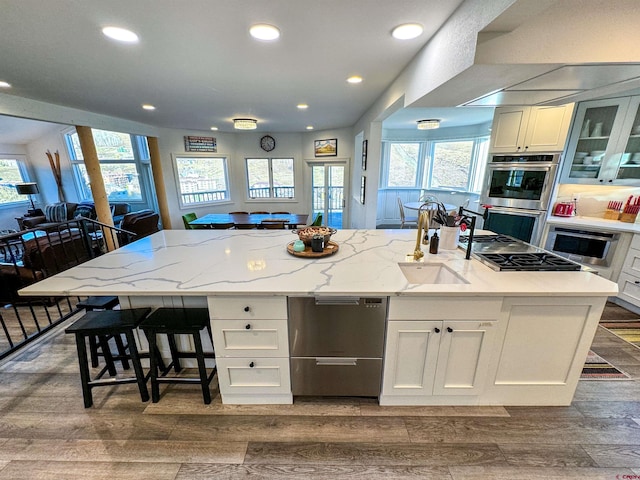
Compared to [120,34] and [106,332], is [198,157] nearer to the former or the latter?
[120,34]

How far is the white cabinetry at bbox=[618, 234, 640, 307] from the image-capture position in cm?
271

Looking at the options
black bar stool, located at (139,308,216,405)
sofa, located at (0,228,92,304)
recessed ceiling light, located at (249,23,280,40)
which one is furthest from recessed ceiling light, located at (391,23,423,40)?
sofa, located at (0,228,92,304)

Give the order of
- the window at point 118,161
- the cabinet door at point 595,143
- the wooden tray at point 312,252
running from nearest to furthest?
the wooden tray at point 312,252 < the cabinet door at point 595,143 < the window at point 118,161

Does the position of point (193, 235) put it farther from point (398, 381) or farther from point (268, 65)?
point (398, 381)

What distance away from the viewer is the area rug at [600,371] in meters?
1.98

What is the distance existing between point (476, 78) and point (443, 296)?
1299 mm

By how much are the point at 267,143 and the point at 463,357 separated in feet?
21.8

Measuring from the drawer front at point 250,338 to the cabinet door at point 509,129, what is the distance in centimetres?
376

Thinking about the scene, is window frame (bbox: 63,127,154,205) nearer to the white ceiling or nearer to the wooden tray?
the white ceiling

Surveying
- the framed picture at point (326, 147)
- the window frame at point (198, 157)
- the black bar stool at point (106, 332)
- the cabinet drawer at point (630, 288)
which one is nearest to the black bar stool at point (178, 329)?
the black bar stool at point (106, 332)

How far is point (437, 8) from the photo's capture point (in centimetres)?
140

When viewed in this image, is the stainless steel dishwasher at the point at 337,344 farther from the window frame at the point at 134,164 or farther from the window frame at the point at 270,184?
the window frame at the point at 134,164

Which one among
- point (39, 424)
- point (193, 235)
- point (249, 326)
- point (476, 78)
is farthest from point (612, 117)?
point (39, 424)

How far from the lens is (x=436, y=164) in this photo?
6.55 meters
